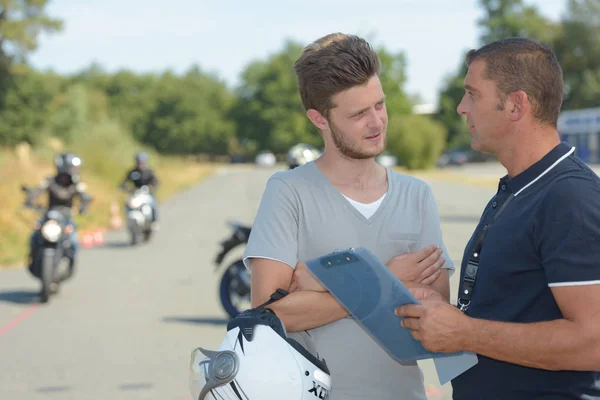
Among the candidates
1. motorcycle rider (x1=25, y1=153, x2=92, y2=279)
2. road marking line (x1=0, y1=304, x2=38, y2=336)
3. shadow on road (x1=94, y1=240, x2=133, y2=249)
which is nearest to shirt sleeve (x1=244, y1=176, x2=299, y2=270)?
road marking line (x1=0, y1=304, x2=38, y2=336)

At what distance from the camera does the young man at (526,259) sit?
244 centimetres

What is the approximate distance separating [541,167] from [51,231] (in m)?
9.64

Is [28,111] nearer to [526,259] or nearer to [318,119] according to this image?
[318,119]

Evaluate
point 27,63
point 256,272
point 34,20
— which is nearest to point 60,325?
point 256,272

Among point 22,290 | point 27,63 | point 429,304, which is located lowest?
point 22,290

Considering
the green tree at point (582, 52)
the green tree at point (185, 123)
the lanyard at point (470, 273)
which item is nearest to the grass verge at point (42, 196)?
the lanyard at point (470, 273)

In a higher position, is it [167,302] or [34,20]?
[34,20]

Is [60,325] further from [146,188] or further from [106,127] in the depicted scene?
[106,127]

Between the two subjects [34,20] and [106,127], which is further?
[34,20]

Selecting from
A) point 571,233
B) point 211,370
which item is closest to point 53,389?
point 211,370

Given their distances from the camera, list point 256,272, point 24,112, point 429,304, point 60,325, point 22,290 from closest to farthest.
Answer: point 429,304, point 256,272, point 60,325, point 22,290, point 24,112

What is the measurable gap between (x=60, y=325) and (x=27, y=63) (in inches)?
2187

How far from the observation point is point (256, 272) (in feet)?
9.93

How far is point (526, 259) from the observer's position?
2564 mm
